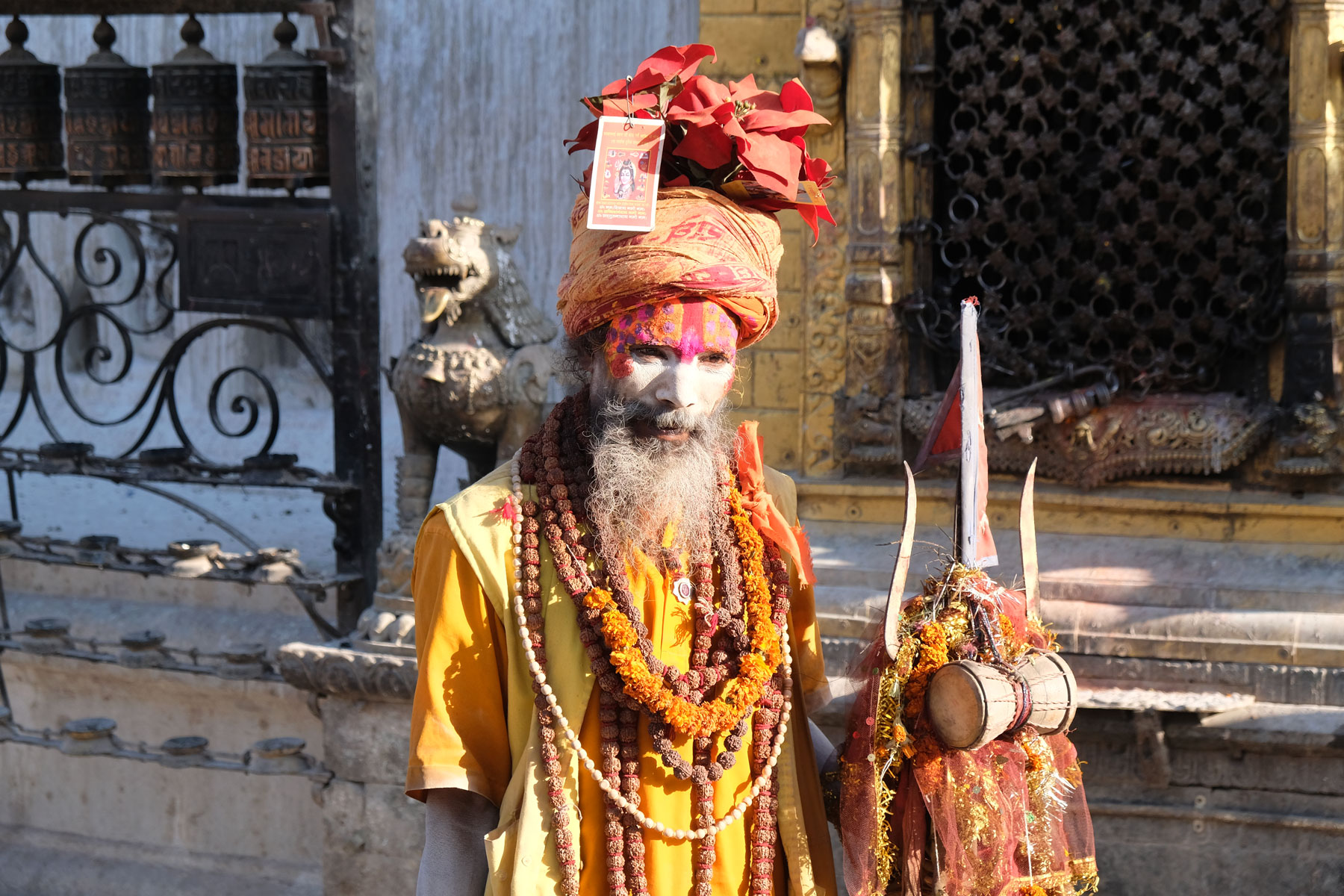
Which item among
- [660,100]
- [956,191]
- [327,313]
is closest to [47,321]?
[327,313]

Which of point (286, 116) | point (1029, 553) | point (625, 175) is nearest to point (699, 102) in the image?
point (625, 175)

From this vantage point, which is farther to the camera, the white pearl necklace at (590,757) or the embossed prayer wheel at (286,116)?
the embossed prayer wheel at (286,116)

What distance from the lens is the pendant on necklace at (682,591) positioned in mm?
2543

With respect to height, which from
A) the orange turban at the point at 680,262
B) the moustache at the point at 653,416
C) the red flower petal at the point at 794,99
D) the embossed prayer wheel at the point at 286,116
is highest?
the embossed prayer wheel at the point at 286,116

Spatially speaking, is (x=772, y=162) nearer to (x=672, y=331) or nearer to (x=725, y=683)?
(x=672, y=331)

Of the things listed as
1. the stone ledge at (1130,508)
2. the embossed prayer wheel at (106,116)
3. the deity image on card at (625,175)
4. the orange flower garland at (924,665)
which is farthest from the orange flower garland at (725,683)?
the embossed prayer wheel at (106,116)

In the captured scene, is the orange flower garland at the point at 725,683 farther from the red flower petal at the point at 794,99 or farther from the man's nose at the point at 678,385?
the red flower petal at the point at 794,99

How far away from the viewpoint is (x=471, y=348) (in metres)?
4.73

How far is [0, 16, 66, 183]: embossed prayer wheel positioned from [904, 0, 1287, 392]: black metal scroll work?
3207mm

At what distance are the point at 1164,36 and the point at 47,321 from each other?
7477 millimetres

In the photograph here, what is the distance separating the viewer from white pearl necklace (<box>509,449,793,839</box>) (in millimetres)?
2449

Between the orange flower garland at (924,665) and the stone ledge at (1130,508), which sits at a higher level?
the stone ledge at (1130,508)

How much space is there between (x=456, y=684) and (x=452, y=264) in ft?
7.89

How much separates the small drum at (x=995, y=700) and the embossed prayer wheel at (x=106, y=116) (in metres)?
4.08
